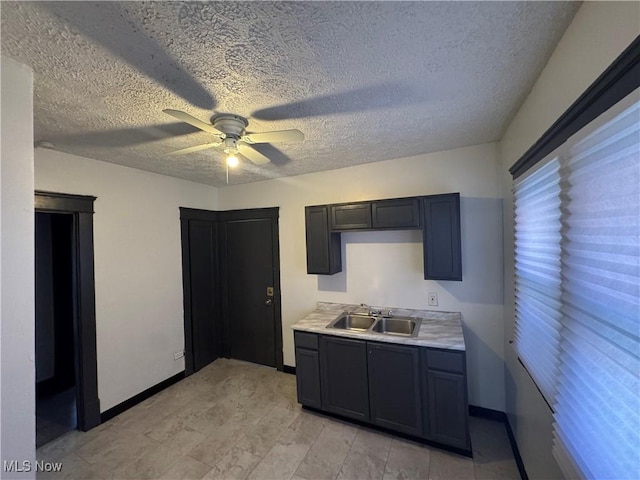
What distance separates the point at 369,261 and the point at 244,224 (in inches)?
75.4

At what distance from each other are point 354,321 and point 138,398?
254 centimetres

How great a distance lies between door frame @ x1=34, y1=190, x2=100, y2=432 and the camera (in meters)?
2.45

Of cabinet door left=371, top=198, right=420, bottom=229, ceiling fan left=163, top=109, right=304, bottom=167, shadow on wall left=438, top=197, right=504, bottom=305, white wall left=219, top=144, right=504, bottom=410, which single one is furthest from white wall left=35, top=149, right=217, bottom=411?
shadow on wall left=438, top=197, right=504, bottom=305

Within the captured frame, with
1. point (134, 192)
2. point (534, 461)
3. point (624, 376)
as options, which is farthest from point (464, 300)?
point (134, 192)

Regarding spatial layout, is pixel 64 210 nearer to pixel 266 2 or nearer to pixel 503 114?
pixel 266 2

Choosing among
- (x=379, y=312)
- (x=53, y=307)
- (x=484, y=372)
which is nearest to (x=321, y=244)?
(x=379, y=312)

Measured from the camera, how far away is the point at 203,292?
371cm

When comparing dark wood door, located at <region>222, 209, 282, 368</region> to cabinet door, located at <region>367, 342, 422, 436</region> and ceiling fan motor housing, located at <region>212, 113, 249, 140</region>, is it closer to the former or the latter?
cabinet door, located at <region>367, 342, 422, 436</region>

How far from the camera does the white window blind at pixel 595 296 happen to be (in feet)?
2.45

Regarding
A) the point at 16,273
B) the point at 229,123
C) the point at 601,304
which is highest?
the point at 229,123

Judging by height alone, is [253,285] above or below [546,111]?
below

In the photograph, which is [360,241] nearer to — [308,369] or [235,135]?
[308,369]

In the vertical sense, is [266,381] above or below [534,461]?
below

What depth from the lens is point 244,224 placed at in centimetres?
379
